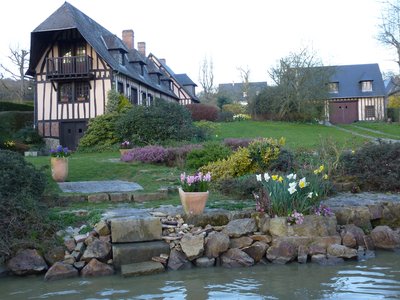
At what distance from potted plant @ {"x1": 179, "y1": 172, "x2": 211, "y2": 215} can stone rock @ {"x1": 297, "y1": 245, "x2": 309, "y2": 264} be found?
5.17ft

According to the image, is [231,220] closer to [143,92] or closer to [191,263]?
[191,263]

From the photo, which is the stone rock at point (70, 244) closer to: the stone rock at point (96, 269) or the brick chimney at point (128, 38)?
the stone rock at point (96, 269)

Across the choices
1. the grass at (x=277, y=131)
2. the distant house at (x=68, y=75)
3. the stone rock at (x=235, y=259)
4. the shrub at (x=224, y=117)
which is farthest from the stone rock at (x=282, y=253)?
the shrub at (x=224, y=117)

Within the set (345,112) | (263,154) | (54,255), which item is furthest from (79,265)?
(345,112)

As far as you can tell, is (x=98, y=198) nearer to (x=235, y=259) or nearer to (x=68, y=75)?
(x=235, y=259)

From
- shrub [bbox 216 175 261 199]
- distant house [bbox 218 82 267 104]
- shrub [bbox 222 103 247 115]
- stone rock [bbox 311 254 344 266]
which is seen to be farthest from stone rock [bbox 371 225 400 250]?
distant house [bbox 218 82 267 104]

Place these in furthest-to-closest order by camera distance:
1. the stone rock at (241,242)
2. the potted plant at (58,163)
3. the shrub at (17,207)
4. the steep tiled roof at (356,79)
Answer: the steep tiled roof at (356,79), the potted plant at (58,163), the stone rock at (241,242), the shrub at (17,207)

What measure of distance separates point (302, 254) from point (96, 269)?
2821mm

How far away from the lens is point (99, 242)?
6.03m

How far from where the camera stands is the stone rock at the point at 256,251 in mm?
6238

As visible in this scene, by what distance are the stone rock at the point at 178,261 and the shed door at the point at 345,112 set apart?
119 feet

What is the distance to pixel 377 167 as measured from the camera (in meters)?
9.08

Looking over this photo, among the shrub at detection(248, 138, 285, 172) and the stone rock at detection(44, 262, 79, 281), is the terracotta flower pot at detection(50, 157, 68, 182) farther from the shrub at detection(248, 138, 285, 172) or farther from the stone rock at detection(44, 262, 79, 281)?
the stone rock at detection(44, 262, 79, 281)

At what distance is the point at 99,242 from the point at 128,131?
1290cm
